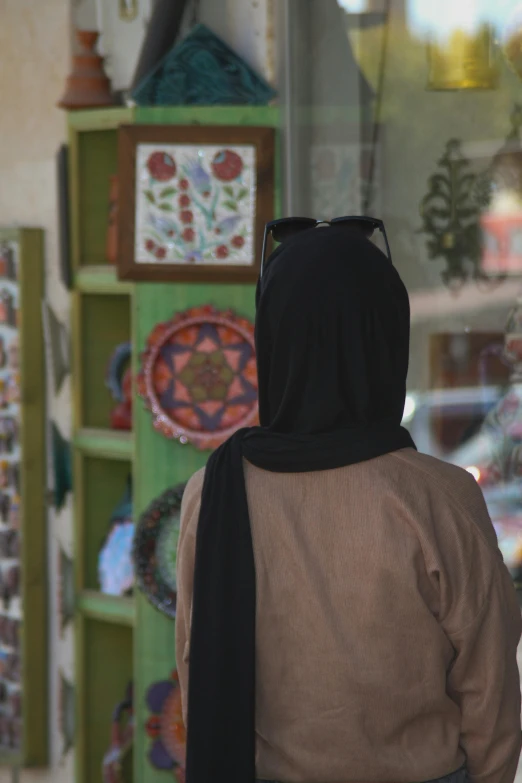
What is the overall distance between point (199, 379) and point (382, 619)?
1.51 meters

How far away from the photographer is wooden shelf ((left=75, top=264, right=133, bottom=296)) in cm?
290

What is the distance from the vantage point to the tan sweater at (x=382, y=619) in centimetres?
130

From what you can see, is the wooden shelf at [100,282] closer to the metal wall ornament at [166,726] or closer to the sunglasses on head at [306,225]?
the metal wall ornament at [166,726]

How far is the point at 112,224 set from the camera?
9.64ft

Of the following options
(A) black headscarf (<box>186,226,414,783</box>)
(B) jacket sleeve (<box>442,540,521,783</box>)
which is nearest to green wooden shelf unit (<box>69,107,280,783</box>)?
(A) black headscarf (<box>186,226,414,783</box>)

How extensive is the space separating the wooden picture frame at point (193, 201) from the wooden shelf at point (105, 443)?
44cm

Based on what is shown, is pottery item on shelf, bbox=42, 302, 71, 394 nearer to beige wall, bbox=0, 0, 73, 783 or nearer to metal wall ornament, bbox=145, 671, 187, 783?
beige wall, bbox=0, 0, 73, 783

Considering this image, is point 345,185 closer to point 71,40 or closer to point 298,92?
point 298,92

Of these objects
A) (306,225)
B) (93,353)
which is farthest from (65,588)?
(306,225)

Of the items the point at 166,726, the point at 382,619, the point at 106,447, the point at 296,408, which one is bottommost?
the point at 166,726

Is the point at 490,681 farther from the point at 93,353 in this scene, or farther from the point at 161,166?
the point at 93,353

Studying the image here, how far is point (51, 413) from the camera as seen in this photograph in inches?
130

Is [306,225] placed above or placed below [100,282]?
above

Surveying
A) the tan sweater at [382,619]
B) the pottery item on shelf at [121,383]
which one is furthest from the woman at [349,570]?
the pottery item on shelf at [121,383]
